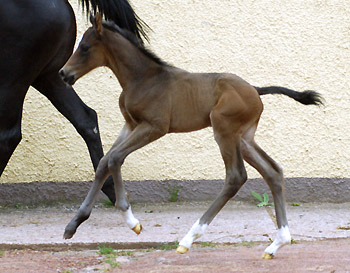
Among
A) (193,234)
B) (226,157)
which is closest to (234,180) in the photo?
(226,157)

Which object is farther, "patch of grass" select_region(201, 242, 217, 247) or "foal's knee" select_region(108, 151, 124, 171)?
"patch of grass" select_region(201, 242, 217, 247)

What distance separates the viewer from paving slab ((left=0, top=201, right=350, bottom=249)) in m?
4.11

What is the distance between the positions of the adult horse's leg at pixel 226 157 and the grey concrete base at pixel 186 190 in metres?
1.90

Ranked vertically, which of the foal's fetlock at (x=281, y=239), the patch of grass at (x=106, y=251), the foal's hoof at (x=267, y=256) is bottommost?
the patch of grass at (x=106, y=251)

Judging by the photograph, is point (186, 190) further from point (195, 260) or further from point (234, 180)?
point (234, 180)

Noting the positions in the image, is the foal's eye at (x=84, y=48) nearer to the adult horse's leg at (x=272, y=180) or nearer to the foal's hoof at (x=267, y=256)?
the adult horse's leg at (x=272, y=180)

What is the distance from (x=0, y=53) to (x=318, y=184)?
2794 millimetres

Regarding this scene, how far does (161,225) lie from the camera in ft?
15.0

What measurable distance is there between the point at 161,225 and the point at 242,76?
1.47 m

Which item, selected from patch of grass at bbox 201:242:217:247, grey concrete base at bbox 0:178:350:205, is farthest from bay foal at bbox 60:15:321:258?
grey concrete base at bbox 0:178:350:205

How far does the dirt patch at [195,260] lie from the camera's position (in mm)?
3342

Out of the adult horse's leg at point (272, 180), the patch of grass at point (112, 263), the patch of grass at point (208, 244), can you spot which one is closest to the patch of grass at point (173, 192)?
the patch of grass at point (208, 244)

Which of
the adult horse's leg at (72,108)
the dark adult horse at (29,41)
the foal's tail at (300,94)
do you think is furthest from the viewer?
the adult horse's leg at (72,108)

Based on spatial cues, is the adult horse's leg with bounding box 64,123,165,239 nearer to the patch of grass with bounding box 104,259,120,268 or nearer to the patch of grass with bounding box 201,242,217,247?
the patch of grass with bounding box 104,259,120,268
